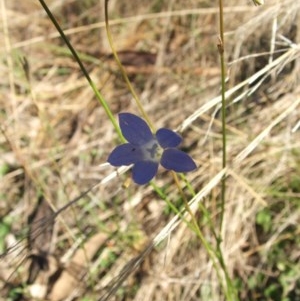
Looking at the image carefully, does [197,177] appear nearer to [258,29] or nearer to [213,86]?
[213,86]

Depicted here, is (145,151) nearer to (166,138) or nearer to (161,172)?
(166,138)

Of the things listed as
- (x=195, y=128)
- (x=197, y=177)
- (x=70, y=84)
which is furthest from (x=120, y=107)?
(x=197, y=177)

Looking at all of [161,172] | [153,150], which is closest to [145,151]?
[153,150]

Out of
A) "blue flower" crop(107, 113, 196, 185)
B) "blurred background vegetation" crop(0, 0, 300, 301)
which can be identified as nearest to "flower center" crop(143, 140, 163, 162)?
"blue flower" crop(107, 113, 196, 185)

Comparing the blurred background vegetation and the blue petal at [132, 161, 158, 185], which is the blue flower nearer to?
the blue petal at [132, 161, 158, 185]

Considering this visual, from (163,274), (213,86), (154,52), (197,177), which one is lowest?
(163,274)

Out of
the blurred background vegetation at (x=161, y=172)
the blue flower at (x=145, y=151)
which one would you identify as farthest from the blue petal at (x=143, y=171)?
the blurred background vegetation at (x=161, y=172)
